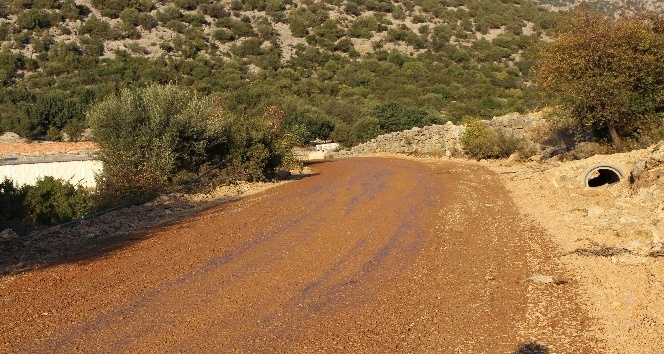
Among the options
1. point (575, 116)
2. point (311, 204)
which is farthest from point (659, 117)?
point (311, 204)

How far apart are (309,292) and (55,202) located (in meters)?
15.4

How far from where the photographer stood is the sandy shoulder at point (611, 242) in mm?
6332

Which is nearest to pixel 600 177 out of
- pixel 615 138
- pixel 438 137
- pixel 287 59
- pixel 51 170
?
pixel 615 138

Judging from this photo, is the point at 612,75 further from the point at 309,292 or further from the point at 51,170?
the point at 51,170

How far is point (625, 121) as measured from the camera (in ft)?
72.3

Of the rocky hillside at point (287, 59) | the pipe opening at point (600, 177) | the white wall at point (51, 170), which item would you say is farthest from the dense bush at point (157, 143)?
the rocky hillside at point (287, 59)

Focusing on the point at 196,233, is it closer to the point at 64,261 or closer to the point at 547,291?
the point at 64,261

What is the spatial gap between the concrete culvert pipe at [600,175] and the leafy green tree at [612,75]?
416 centimetres

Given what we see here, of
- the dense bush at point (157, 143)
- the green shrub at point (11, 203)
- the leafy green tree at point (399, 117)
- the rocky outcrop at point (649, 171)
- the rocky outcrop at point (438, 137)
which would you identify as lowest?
the leafy green tree at point (399, 117)

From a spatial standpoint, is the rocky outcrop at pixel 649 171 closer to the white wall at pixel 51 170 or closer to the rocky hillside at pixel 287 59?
the white wall at pixel 51 170

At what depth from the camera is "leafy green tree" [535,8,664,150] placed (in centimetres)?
2139

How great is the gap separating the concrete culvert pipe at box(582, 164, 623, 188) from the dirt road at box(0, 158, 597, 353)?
3657 millimetres

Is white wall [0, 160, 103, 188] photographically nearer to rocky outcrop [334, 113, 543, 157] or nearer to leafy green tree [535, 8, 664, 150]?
rocky outcrop [334, 113, 543, 157]

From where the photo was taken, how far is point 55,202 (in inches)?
806
